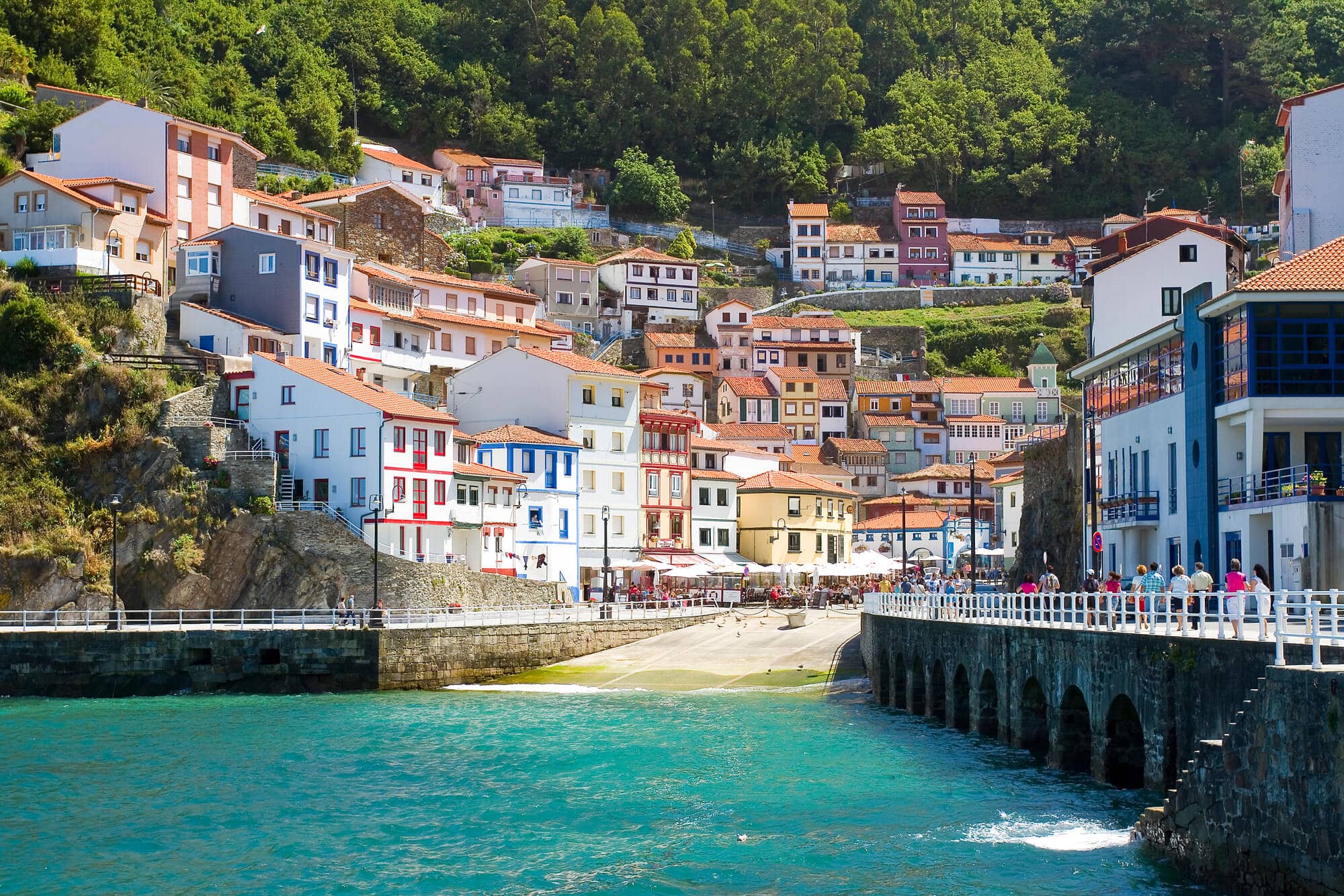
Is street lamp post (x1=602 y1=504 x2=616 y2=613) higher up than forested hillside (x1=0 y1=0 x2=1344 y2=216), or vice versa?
forested hillside (x1=0 y1=0 x2=1344 y2=216)

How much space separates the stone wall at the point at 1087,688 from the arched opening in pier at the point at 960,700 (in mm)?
34

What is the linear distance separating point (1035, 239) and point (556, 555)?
299 feet

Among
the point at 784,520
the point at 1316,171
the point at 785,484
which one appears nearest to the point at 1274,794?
the point at 1316,171

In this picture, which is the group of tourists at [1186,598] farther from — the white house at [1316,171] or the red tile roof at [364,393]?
the red tile roof at [364,393]

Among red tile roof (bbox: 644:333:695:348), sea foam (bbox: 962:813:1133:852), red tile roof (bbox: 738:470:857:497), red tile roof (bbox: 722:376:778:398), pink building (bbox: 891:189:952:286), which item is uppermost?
pink building (bbox: 891:189:952:286)

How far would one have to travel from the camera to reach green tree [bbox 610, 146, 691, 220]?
15512cm

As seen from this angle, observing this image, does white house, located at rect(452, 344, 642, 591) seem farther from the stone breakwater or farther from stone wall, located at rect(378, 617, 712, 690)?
the stone breakwater

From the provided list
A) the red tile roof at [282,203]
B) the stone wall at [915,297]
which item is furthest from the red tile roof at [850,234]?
the red tile roof at [282,203]

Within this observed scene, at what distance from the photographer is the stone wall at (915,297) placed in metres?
148

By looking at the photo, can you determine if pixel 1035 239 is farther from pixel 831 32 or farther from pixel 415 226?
pixel 415 226

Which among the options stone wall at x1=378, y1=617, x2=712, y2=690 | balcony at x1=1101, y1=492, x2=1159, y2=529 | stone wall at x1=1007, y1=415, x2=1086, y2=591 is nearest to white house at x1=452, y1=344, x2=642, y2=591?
stone wall at x1=378, y1=617, x2=712, y2=690

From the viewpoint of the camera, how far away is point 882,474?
413ft

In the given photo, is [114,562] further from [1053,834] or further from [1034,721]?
[1053,834]

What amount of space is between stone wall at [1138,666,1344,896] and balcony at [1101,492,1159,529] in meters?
26.7
